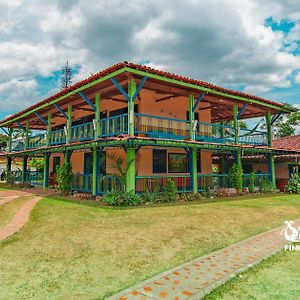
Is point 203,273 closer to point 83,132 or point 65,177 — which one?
→ point 65,177

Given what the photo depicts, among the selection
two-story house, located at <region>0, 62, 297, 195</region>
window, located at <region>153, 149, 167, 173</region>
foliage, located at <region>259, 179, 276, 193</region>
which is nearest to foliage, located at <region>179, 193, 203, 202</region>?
two-story house, located at <region>0, 62, 297, 195</region>

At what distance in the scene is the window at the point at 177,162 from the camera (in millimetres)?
15930

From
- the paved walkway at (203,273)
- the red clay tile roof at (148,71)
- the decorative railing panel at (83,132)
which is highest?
the red clay tile roof at (148,71)

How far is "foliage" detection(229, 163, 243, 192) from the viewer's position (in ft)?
51.5

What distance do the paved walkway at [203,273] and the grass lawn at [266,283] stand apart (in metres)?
0.15

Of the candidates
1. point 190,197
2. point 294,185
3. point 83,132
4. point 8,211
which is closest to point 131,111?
point 83,132

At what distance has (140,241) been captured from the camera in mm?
6426

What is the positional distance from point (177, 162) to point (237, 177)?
140 inches

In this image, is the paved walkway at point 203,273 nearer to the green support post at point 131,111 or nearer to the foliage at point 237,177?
the green support post at point 131,111

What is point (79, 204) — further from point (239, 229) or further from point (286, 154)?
point (286, 154)

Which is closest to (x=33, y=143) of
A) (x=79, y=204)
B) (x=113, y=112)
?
(x=113, y=112)

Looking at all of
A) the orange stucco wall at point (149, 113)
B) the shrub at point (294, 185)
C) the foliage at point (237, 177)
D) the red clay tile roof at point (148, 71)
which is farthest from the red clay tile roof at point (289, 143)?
the foliage at point (237, 177)

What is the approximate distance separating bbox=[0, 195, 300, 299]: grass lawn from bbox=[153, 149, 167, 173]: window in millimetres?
4869

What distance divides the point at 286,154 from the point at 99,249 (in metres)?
17.9
